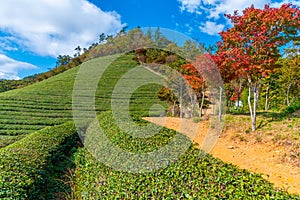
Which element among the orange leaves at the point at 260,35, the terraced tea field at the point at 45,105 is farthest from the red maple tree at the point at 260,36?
the terraced tea field at the point at 45,105

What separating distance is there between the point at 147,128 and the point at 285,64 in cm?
1187

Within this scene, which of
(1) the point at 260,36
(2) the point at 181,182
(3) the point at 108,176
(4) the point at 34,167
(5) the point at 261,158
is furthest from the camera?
(1) the point at 260,36

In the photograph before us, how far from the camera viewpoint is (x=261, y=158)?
584cm

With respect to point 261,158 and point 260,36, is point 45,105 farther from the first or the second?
point 261,158

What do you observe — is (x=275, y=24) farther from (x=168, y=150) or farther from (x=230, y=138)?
(x=168, y=150)

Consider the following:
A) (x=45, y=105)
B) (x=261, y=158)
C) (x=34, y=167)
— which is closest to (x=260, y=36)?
(x=261, y=158)

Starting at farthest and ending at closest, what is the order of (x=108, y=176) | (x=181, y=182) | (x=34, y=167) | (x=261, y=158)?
1. (x=261, y=158)
2. (x=34, y=167)
3. (x=108, y=176)
4. (x=181, y=182)

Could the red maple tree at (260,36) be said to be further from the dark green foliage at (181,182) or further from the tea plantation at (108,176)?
the dark green foliage at (181,182)

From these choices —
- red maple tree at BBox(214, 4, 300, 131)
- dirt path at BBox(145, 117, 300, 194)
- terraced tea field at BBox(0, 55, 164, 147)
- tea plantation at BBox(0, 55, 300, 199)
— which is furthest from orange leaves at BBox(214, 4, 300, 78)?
terraced tea field at BBox(0, 55, 164, 147)

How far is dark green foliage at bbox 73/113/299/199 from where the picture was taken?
307 centimetres

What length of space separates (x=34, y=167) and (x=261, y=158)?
5.89 m

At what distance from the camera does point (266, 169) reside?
5184 millimetres

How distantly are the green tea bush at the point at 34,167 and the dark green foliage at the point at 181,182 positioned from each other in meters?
0.80

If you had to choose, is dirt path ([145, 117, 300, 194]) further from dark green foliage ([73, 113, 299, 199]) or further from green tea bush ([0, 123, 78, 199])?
green tea bush ([0, 123, 78, 199])
